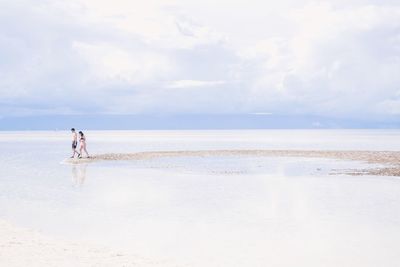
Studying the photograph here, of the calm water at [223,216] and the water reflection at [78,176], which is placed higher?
the water reflection at [78,176]

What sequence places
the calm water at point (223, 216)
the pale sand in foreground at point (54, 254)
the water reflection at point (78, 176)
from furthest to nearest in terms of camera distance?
the water reflection at point (78, 176)
the calm water at point (223, 216)
the pale sand in foreground at point (54, 254)

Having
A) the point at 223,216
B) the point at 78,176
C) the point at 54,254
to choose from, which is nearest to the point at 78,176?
the point at 78,176

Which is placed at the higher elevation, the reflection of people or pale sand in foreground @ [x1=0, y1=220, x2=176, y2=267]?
the reflection of people

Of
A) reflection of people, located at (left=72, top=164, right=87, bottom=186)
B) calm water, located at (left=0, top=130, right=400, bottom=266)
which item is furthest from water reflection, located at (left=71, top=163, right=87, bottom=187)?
calm water, located at (left=0, top=130, right=400, bottom=266)

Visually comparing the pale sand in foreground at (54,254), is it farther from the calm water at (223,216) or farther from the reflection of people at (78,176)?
the reflection of people at (78,176)

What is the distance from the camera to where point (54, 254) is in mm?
14078

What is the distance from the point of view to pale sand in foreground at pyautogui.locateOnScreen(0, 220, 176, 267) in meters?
13.2

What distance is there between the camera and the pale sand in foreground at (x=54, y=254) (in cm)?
1316

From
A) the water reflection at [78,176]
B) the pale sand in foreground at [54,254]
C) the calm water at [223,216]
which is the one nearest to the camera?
the pale sand in foreground at [54,254]

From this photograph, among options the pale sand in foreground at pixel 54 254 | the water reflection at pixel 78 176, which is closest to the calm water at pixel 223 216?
the water reflection at pixel 78 176

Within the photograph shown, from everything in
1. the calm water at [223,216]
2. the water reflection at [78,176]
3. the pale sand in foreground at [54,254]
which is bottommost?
the pale sand in foreground at [54,254]

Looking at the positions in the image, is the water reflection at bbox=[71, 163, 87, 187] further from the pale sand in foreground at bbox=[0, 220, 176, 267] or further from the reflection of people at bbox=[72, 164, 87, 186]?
the pale sand in foreground at bbox=[0, 220, 176, 267]

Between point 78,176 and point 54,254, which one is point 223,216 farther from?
point 78,176

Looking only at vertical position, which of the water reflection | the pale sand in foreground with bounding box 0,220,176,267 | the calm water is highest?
the water reflection
